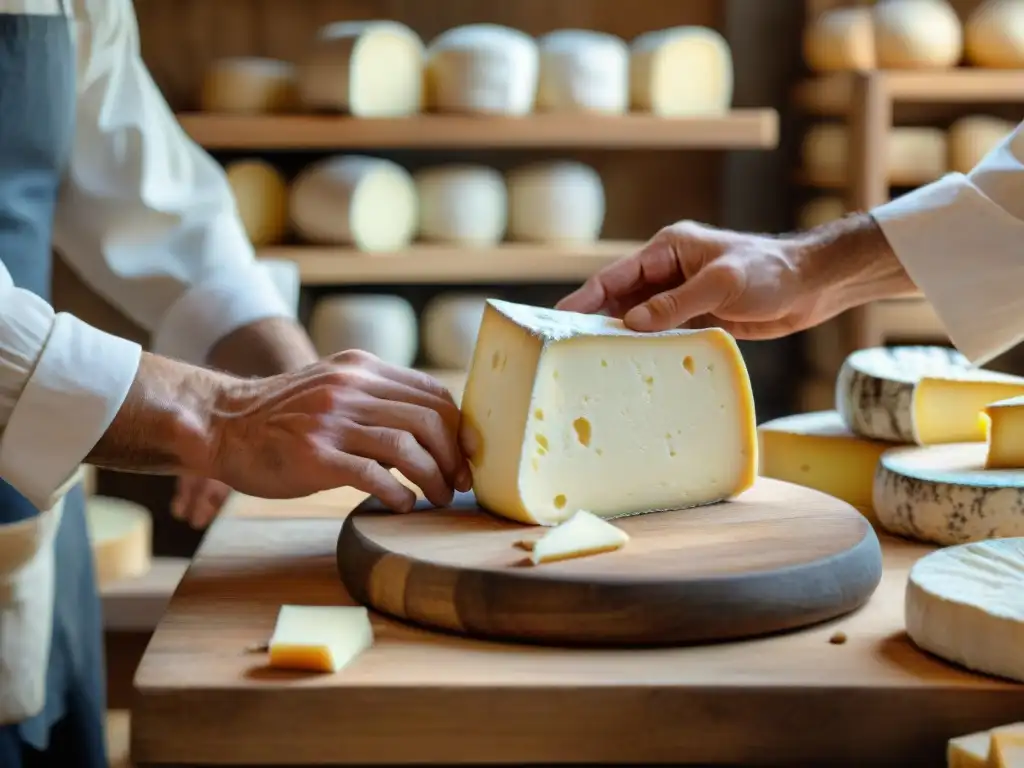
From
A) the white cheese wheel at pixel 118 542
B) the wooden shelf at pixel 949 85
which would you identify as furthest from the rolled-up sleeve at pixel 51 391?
the wooden shelf at pixel 949 85

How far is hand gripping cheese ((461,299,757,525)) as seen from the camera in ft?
3.81

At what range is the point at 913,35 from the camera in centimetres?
260

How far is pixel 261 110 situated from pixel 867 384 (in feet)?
5.25

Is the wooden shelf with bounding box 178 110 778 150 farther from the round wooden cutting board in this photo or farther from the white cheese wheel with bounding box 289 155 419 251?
the round wooden cutting board

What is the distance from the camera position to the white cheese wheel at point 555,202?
2605 millimetres

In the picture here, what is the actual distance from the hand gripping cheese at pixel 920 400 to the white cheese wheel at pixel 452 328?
1287mm

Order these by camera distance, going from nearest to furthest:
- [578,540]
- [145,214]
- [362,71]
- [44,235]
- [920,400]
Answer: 1. [578,540]
2. [920,400]
3. [44,235]
4. [145,214]
5. [362,71]

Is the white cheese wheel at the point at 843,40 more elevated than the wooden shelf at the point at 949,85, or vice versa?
the white cheese wheel at the point at 843,40

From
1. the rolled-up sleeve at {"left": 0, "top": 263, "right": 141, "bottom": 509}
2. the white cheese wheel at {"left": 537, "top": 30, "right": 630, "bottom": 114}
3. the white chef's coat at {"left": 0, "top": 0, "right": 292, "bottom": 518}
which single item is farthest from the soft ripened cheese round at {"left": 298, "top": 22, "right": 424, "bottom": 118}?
the rolled-up sleeve at {"left": 0, "top": 263, "right": 141, "bottom": 509}

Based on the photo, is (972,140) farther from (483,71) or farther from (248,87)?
(248,87)

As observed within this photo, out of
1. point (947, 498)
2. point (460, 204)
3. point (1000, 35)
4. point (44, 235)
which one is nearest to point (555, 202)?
point (460, 204)

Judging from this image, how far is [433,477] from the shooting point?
1179 mm

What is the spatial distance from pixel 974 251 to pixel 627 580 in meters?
0.64

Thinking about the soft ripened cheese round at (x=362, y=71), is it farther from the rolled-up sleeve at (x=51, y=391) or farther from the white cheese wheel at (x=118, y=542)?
the rolled-up sleeve at (x=51, y=391)
